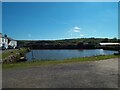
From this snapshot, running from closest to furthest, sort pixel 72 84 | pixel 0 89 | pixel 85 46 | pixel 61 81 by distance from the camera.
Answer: pixel 0 89
pixel 72 84
pixel 61 81
pixel 85 46

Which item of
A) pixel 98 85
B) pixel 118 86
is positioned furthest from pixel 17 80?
pixel 118 86

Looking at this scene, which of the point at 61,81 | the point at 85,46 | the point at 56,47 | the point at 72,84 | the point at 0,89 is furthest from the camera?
the point at 56,47

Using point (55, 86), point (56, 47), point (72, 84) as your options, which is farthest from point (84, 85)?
point (56, 47)

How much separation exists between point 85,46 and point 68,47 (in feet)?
40.1

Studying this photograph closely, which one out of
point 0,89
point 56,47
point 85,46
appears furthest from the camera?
point 56,47

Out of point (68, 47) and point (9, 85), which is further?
point (68, 47)

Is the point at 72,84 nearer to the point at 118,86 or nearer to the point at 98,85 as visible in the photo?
the point at 98,85

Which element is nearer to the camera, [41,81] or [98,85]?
[98,85]

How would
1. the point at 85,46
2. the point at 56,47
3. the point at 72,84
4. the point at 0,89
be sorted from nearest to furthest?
the point at 0,89 → the point at 72,84 → the point at 85,46 → the point at 56,47

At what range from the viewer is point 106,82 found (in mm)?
13273

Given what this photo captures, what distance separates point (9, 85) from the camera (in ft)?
41.4

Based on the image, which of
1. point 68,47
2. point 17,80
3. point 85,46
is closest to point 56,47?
point 68,47

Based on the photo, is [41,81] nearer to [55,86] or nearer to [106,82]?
[55,86]

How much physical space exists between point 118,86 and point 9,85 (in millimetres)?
6137
